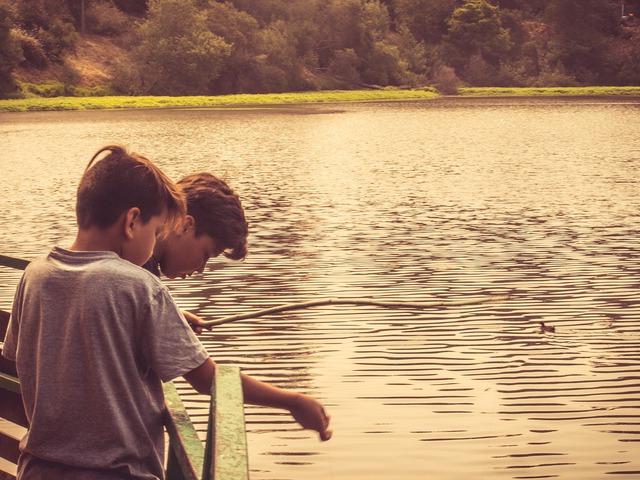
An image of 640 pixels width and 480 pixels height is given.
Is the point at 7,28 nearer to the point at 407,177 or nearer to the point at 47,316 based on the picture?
the point at 407,177

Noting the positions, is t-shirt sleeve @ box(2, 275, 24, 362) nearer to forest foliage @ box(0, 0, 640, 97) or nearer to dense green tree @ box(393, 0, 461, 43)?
forest foliage @ box(0, 0, 640, 97)

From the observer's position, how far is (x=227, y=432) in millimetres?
1936

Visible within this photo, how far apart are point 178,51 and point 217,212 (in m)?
73.5

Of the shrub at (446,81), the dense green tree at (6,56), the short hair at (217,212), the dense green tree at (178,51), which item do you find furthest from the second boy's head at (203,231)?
the shrub at (446,81)

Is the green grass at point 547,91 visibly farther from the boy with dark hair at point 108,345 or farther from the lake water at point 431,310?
the boy with dark hair at point 108,345

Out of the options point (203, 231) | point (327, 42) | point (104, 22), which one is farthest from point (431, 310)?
point (327, 42)

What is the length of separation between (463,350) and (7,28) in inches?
2457

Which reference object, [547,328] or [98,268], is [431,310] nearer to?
[547,328]

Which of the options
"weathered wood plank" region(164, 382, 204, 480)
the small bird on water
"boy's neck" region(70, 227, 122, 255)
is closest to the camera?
"weathered wood plank" region(164, 382, 204, 480)

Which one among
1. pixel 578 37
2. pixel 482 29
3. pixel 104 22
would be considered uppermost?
pixel 104 22

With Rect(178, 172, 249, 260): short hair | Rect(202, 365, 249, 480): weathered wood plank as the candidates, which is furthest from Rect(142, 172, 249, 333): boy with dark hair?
Rect(202, 365, 249, 480): weathered wood plank

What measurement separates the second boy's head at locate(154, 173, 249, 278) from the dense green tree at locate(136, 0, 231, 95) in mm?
72368

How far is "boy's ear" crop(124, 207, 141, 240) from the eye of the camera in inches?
95.4

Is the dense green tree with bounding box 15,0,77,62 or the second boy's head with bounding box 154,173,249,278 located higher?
the second boy's head with bounding box 154,173,249,278
